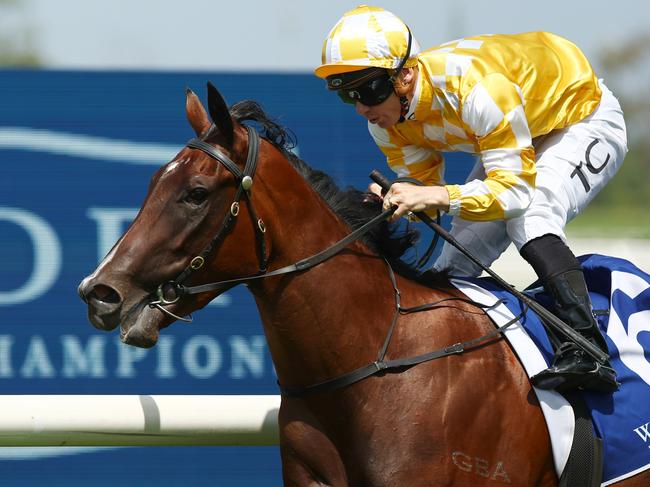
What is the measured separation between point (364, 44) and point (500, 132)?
0.49 meters

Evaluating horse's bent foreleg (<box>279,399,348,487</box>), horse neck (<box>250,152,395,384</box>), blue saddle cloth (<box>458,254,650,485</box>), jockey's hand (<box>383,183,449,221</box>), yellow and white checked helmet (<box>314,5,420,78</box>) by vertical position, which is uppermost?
yellow and white checked helmet (<box>314,5,420,78</box>)

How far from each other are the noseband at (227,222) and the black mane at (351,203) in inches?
8.5

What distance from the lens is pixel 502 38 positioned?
12.2 ft

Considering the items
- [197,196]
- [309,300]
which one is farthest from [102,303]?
[309,300]

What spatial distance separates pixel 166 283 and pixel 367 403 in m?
0.67

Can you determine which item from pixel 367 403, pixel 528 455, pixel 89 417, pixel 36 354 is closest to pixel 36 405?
pixel 89 417

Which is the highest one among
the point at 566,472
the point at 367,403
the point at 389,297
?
the point at 389,297

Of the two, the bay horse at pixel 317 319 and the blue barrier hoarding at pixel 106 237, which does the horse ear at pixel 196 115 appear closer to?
the bay horse at pixel 317 319

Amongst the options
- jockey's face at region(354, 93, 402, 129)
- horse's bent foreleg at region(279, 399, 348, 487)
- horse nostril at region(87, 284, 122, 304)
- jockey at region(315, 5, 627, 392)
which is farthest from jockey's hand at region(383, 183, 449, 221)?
horse nostril at region(87, 284, 122, 304)

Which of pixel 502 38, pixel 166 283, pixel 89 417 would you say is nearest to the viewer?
pixel 166 283

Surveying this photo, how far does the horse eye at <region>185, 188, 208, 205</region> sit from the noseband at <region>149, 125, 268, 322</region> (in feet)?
0.27

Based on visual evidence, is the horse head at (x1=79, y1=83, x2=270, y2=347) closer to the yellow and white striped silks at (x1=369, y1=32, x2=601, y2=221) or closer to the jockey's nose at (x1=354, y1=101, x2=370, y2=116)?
the jockey's nose at (x1=354, y1=101, x2=370, y2=116)

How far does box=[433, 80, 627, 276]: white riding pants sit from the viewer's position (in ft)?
11.5

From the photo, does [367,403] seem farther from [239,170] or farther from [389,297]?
[239,170]
